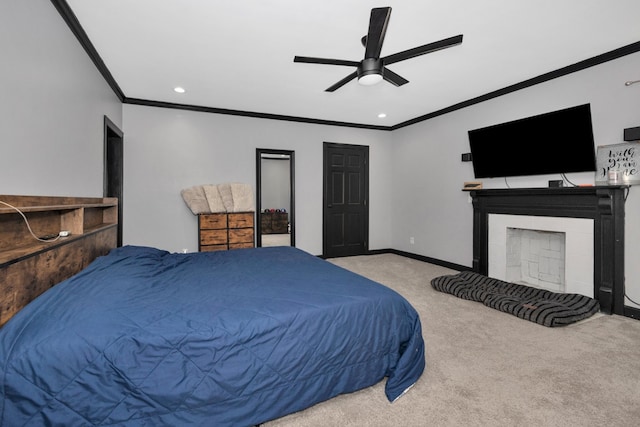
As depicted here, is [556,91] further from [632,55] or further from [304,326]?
[304,326]

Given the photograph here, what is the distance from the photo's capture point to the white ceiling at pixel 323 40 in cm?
227

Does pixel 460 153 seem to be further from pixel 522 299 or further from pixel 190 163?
pixel 190 163

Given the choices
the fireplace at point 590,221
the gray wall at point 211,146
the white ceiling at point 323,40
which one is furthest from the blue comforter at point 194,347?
the fireplace at point 590,221

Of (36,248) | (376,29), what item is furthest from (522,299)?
(36,248)

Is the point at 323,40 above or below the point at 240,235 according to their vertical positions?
above

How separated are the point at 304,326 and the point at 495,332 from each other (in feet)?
6.41

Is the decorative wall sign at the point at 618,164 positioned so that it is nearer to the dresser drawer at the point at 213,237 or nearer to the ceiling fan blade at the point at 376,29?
the ceiling fan blade at the point at 376,29

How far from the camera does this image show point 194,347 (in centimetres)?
131

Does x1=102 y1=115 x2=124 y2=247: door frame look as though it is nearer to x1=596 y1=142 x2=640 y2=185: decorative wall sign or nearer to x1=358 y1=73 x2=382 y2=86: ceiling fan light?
x1=358 y1=73 x2=382 y2=86: ceiling fan light

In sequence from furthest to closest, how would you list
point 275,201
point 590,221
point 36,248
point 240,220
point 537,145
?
point 275,201 < point 240,220 < point 537,145 < point 590,221 < point 36,248

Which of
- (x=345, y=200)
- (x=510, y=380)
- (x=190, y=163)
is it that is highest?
(x=190, y=163)

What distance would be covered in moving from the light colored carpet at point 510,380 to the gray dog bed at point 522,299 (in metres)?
0.08

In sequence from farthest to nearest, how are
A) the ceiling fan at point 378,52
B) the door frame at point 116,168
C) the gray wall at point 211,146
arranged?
1. the door frame at point 116,168
2. the ceiling fan at point 378,52
3. the gray wall at point 211,146

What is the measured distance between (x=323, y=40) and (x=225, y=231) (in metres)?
2.79
